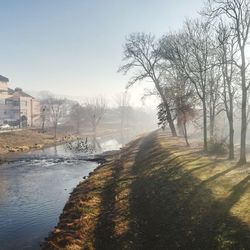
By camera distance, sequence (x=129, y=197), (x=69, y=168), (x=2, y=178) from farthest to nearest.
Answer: (x=69, y=168) < (x=2, y=178) < (x=129, y=197)

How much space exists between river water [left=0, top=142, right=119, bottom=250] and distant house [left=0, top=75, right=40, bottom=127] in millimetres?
74952

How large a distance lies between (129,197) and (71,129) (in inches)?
4404

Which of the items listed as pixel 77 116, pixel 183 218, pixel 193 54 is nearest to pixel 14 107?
pixel 77 116

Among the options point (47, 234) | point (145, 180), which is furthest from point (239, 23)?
point (47, 234)

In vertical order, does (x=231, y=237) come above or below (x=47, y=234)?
above

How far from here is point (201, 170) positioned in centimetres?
2708

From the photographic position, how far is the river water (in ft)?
69.8

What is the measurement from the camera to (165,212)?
796 inches

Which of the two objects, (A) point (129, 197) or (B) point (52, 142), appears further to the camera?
(B) point (52, 142)

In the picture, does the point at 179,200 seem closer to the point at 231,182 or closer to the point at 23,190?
the point at 231,182

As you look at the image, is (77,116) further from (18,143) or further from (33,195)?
(33,195)

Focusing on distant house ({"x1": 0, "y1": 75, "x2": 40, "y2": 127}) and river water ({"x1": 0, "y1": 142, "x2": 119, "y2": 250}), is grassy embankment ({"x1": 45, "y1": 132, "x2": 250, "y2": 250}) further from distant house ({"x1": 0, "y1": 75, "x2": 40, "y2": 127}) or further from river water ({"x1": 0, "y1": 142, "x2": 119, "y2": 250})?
distant house ({"x1": 0, "y1": 75, "x2": 40, "y2": 127})

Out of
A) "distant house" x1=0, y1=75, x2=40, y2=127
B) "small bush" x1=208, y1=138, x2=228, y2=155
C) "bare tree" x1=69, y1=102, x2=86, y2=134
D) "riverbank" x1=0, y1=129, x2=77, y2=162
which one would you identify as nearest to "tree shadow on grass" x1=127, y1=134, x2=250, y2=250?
"small bush" x1=208, y1=138, x2=228, y2=155

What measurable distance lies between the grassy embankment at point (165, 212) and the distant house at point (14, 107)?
9756cm
